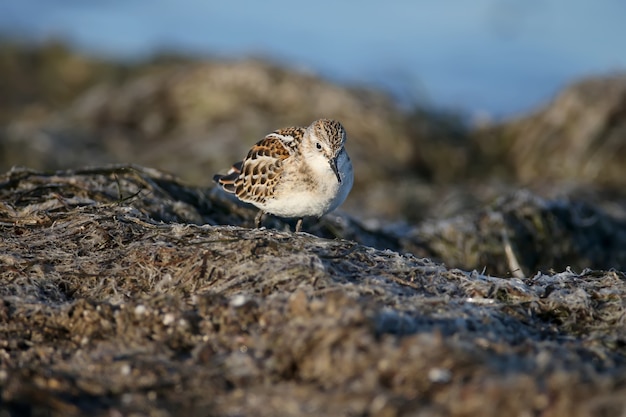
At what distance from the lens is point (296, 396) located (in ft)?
14.0

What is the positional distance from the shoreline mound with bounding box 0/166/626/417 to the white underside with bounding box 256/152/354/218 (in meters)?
0.86

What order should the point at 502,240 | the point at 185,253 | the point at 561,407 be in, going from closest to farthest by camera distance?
the point at 561,407 → the point at 185,253 → the point at 502,240

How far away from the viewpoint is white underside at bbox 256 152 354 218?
709 cm

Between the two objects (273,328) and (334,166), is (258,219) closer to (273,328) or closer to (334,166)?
(334,166)

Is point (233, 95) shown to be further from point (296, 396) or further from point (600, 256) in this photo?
point (296, 396)

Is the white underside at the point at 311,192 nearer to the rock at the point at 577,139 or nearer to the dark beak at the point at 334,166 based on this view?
the dark beak at the point at 334,166

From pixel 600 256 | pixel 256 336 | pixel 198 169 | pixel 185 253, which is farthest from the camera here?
pixel 198 169

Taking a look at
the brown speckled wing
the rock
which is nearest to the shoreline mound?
the brown speckled wing

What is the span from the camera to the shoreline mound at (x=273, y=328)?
4215mm

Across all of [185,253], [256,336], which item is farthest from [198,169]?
[256,336]

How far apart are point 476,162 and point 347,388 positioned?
11223 millimetres

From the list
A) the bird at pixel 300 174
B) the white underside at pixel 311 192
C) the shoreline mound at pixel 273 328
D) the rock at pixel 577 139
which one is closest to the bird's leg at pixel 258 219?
the bird at pixel 300 174

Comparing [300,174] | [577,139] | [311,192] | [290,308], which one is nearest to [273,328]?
[290,308]

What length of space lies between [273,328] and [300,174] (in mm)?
2599
